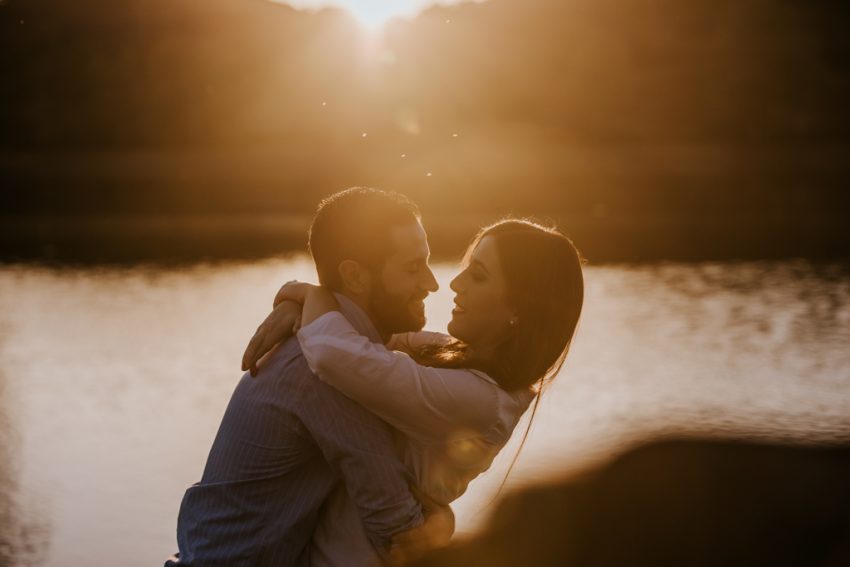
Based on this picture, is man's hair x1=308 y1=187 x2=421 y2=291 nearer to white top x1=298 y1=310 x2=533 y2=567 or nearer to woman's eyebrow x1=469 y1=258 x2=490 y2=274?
white top x1=298 y1=310 x2=533 y2=567

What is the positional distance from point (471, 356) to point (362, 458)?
2.41 ft

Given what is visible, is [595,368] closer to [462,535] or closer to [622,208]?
[462,535]

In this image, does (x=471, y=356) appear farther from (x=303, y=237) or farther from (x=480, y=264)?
(x=303, y=237)

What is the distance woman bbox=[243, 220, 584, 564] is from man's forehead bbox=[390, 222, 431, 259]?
294 mm

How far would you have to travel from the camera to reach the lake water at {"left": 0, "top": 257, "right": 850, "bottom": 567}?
1864 centimetres

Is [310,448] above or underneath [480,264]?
underneath

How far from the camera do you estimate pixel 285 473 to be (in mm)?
3336

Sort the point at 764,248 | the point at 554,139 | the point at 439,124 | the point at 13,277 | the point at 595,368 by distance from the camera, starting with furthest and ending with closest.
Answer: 1. the point at 554,139
2. the point at 439,124
3. the point at 764,248
4. the point at 13,277
5. the point at 595,368

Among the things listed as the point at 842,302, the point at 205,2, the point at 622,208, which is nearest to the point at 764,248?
the point at 842,302

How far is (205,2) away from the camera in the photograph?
358 ft

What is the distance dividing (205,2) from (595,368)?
88.9 metres

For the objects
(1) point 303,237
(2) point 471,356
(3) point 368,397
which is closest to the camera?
(3) point 368,397

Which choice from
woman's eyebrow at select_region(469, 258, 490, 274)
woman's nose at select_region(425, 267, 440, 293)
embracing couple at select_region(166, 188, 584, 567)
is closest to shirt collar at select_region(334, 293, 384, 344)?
embracing couple at select_region(166, 188, 584, 567)

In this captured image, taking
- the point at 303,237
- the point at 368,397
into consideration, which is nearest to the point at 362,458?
the point at 368,397
